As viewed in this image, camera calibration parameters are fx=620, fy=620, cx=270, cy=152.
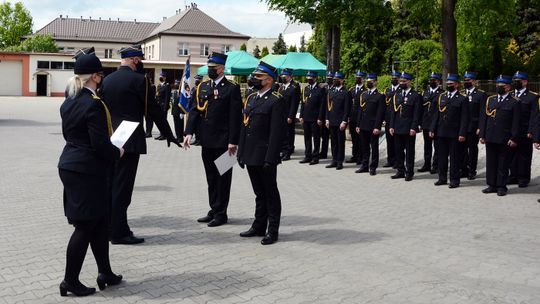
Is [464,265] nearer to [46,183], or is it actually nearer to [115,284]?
[115,284]

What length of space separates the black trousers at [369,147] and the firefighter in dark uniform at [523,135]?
8.69 ft

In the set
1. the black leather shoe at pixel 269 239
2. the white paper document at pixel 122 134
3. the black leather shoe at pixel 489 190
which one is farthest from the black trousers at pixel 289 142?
the white paper document at pixel 122 134

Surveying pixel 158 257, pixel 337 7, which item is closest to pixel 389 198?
pixel 158 257

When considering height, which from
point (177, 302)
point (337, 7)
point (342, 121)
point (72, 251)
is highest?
point (337, 7)

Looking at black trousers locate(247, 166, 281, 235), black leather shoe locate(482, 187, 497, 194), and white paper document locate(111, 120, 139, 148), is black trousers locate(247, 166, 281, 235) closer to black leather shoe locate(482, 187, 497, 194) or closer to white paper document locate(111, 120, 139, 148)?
white paper document locate(111, 120, 139, 148)

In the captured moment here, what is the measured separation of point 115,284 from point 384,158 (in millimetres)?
10904

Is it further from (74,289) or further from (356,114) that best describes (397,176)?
(74,289)

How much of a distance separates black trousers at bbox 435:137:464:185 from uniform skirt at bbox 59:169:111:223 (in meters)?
8.03

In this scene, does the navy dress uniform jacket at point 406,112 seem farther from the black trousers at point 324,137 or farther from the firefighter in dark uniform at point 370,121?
the black trousers at point 324,137

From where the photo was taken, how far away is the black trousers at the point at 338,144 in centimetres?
1362

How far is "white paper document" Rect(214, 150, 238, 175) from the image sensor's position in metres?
7.45

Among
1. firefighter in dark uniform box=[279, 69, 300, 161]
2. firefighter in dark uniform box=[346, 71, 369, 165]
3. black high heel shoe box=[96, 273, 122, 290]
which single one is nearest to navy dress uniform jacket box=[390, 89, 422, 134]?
firefighter in dark uniform box=[346, 71, 369, 165]

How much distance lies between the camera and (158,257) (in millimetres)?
6375

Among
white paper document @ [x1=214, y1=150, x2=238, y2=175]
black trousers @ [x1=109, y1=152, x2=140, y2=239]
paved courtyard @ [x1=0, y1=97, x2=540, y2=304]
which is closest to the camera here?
paved courtyard @ [x1=0, y1=97, x2=540, y2=304]
